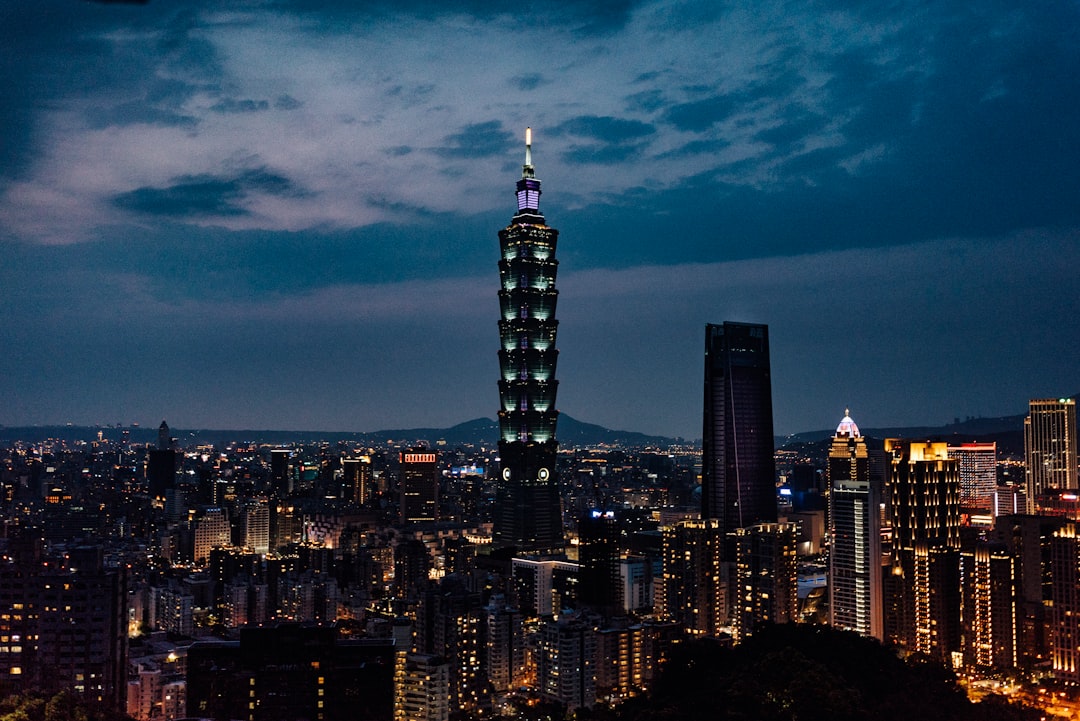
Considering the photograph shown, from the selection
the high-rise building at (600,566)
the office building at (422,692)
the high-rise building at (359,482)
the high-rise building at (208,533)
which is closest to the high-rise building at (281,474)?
the high-rise building at (359,482)

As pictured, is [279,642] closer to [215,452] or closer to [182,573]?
[182,573]

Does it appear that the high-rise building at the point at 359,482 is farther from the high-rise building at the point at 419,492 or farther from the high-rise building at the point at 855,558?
the high-rise building at the point at 855,558

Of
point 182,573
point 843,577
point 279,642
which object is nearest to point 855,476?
point 843,577

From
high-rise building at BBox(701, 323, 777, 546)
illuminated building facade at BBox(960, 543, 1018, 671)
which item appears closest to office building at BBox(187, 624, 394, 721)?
illuminated building facade at BBox(960, 543, 1018, 671)

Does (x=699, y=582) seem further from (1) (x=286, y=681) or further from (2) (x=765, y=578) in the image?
(1) (x=286, y=681)

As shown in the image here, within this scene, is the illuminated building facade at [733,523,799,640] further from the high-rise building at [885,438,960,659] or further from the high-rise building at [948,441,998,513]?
the high-rise building at [948,441,998,513]
